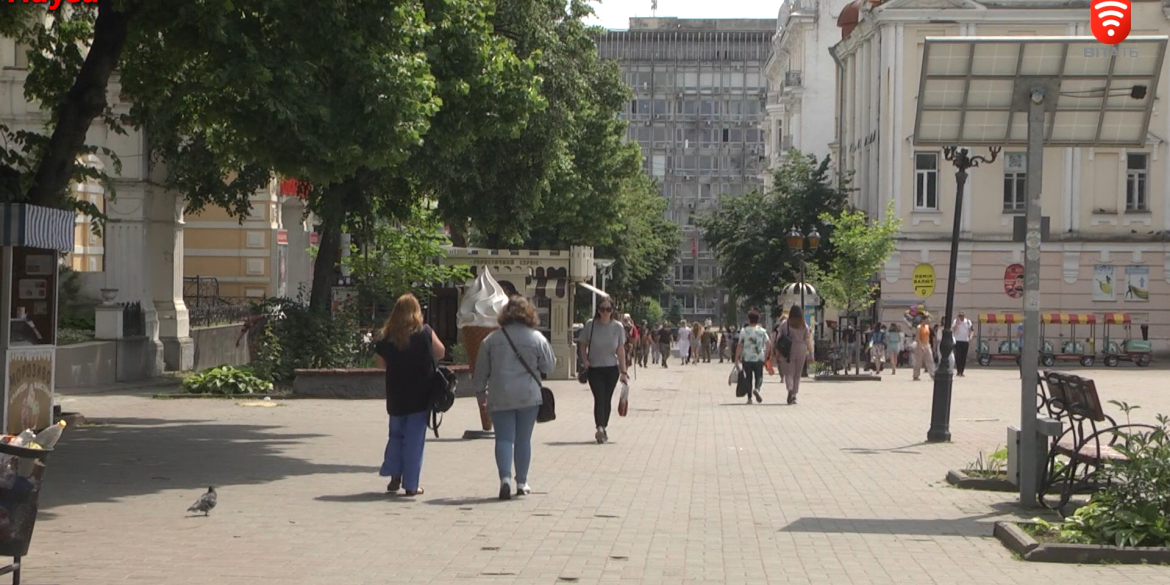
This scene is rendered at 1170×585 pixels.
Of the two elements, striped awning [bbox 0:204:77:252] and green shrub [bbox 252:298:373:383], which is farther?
green shrub [bbox 252:298:373:383]

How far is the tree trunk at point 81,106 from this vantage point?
1526 centimetres

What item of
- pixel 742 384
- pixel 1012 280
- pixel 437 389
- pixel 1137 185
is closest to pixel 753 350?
pixel 742 384

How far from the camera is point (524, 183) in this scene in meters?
29.8

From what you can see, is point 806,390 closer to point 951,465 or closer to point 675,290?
point 951,465

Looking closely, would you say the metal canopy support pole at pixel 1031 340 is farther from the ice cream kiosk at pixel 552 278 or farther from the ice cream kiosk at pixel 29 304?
the ice cream kiosk at pixel 552 278

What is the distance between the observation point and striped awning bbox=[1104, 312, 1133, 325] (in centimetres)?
5369

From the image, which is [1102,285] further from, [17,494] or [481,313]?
[17,494]

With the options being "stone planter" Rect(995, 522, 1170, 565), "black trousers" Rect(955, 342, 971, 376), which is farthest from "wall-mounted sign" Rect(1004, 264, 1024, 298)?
"stone planter" Rect(995, 522, 1170, 565)

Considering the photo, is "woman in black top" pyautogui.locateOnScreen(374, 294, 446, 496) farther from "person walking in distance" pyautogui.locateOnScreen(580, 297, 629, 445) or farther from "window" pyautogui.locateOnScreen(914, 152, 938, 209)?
"window" pyautogui.locateOnScreen(914, 152, 938, 209)

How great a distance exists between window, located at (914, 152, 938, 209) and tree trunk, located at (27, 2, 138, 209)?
1699 inches

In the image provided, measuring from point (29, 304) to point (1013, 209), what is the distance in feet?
145

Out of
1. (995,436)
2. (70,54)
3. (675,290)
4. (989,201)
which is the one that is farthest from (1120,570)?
(675,290)

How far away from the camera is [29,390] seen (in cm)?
1544

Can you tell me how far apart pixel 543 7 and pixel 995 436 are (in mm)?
11907
